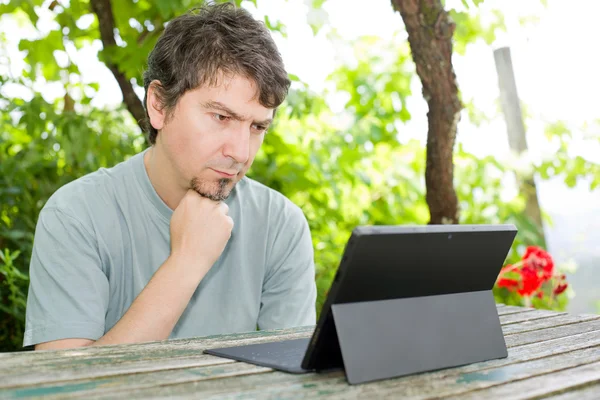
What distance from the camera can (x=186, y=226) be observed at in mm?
1632

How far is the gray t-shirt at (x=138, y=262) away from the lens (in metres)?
1.51

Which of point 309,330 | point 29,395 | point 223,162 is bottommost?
point 309,330

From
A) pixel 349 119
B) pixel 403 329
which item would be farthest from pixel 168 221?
pixel 349 119

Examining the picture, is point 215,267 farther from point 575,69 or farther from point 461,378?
point 575,69

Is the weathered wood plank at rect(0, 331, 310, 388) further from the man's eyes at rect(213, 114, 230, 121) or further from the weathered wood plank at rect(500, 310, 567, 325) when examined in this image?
the weathered wood plank at rect(500, 310, 567, 325)

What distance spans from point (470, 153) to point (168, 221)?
2.64 meters

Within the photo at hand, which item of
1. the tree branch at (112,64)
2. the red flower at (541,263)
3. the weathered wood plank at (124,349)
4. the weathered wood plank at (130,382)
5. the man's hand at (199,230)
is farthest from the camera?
the tree branch at (112,64)

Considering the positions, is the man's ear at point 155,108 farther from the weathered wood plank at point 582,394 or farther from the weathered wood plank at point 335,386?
the weathered wood plank at point 582,394

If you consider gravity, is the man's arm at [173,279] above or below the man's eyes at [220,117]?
below

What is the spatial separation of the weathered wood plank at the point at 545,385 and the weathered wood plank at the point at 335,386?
0.05 feet

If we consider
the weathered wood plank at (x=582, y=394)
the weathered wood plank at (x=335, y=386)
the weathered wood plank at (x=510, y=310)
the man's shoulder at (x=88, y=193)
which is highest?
the man's shoulder at (x=88, y=193)

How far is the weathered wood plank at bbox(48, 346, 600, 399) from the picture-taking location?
2.81 feet

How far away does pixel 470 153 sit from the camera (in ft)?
13.3

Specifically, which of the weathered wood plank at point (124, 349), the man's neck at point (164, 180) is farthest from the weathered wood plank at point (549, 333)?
the man's neck at point (164, 180)
